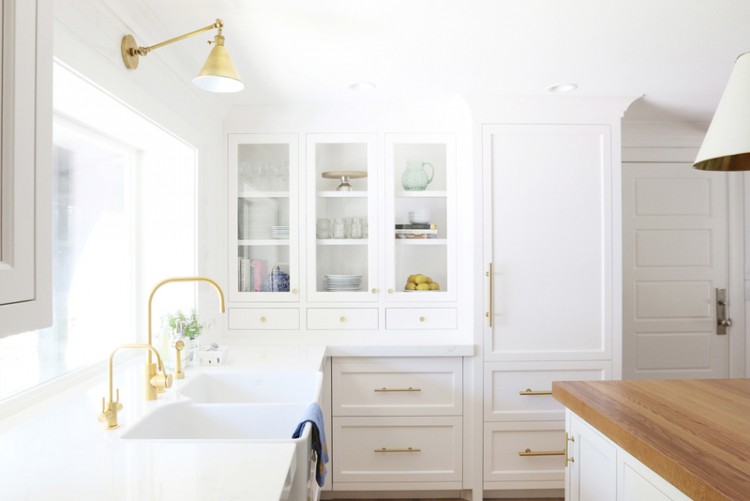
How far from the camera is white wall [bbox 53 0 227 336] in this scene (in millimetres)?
1311

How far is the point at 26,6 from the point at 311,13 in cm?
112

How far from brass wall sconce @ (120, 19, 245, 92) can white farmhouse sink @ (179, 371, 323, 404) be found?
3.63 ft

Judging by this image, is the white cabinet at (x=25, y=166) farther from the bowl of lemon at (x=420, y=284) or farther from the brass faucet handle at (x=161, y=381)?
the bowl of lemon at (x=420, y=284)

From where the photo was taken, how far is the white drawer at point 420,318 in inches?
106

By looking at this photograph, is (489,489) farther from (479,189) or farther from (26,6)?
(26,6)

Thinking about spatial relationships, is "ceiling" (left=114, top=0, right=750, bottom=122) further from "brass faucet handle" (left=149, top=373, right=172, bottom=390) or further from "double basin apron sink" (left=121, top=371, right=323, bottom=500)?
"double basin apron sink" (left=121, top=371, right=323, bottom=500)

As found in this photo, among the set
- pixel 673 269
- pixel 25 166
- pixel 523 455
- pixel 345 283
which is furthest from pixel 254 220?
pixel 673 269

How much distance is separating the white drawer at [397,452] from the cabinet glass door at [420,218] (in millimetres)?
667

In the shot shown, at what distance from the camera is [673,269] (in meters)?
3.10

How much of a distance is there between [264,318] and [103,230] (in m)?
0.99

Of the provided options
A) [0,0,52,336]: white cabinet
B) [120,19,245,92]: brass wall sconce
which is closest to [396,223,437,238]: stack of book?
[120,19,245,92]: brass wall sconce

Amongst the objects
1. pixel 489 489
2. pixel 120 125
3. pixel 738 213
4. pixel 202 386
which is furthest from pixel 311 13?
Answer: pixel 738 213

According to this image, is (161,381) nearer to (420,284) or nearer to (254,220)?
(254,220)

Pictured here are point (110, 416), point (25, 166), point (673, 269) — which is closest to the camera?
point (25, 166)
